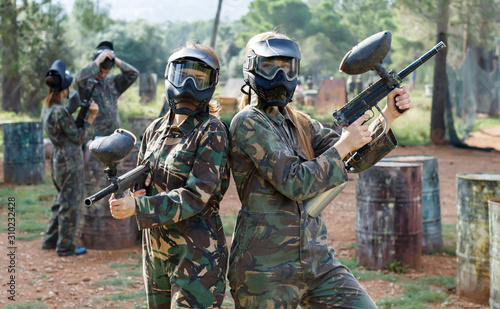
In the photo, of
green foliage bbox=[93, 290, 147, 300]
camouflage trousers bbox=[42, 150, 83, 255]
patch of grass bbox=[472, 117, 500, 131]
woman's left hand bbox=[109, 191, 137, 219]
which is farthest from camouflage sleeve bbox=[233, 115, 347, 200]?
patch of grass bbox=[472, 117, 500, 131]

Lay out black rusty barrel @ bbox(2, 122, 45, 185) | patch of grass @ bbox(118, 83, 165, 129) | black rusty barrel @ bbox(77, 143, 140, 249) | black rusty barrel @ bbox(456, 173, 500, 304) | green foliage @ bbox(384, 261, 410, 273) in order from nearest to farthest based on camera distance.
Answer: black rusty barrel @ bbox(456, 173, 500, 304) < green foliage @ bbox(384, 261, 410, 273) < black rusty barrel @ bbox(77, 143, 140, 249) < black rusty barrel @ bbox(2, 122, 45, 185) < patch of grass @ bbox(118, 83, 165, 129)

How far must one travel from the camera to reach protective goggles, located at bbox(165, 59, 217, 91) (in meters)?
2.80

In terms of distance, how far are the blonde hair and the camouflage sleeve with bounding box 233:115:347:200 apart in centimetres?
22

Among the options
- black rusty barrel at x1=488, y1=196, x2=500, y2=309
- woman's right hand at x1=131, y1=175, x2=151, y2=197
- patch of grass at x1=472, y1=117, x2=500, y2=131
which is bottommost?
black rusty barrel at x1=488, y1=196, x2=500, y2=309

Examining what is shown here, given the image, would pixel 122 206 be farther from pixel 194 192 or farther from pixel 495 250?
pixel 495 250

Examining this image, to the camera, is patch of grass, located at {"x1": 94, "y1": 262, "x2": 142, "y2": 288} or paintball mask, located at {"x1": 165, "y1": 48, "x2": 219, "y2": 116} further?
patch of grass, located at {"x1": 94, "y1": 262, "x2": 142, "y2": 288}

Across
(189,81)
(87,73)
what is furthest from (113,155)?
(87,73)

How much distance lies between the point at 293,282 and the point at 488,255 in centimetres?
303

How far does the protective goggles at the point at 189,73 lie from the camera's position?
2.80 metres

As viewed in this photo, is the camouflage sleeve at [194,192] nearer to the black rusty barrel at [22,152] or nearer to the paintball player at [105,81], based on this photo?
the paintball player at [105,81]

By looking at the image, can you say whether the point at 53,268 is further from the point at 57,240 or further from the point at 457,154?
the point at 457,154

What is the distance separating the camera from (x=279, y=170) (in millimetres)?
2615

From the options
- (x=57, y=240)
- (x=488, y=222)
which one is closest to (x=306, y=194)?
(x=488, y=222)

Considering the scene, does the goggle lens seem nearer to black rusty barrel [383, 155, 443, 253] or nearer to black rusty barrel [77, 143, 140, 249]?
black rusty barrel [383, 155, 443, 253]
